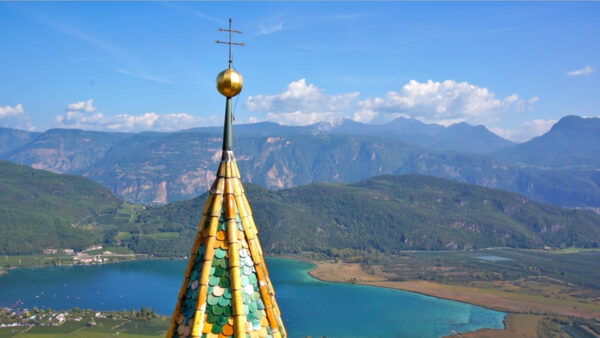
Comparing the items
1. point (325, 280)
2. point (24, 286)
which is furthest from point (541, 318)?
point (24, 286)

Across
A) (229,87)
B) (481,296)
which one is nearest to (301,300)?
(481,296)

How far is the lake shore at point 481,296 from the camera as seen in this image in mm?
113312

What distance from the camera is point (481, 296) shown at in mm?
126250

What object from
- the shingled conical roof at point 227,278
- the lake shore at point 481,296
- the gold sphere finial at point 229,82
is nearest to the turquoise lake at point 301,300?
the lake shore at point 481,296

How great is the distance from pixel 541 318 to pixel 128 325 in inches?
3078

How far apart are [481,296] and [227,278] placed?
131 m

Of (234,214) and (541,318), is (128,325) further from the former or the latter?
(234,214)

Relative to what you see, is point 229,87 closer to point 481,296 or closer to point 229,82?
point 229,82

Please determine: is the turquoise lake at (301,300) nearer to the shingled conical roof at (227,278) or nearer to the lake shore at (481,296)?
the lake shore at (481,296)

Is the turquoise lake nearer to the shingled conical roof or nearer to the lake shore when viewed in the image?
the lake shore

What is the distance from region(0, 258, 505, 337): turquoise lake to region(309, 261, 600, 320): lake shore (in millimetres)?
4317

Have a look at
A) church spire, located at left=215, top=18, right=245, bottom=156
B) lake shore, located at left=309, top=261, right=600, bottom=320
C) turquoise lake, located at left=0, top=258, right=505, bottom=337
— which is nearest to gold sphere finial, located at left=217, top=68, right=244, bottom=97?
church spire, located at left=215, top=18, right=245, bottom=156

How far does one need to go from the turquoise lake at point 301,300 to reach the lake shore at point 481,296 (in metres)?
4.32

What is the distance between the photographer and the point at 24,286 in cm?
12544
